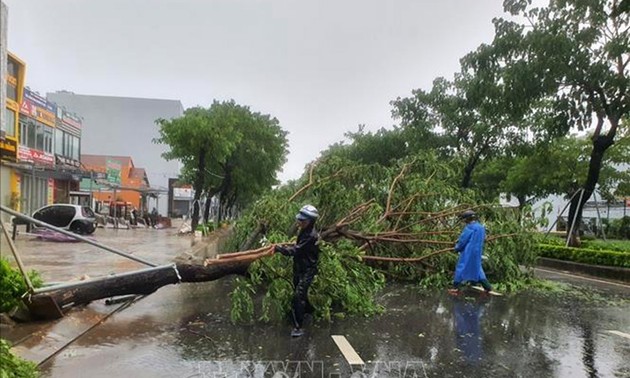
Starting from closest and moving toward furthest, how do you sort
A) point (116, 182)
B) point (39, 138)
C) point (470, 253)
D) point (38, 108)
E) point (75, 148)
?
point (470, 253), point (38, 108), point (39, 138), point (116, 182), point (75, 148)

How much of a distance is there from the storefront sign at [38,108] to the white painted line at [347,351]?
27.6m

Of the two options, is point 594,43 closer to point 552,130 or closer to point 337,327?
point 552,130

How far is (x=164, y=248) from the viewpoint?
19.3 metres

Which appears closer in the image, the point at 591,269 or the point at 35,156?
the point at 591,269

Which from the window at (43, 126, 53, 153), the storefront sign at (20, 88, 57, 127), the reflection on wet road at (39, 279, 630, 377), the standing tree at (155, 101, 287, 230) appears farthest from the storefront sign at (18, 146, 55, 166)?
the reflection on wet road at (39, 279, 630, 377)

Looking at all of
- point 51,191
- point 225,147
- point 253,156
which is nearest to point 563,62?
point 225,147

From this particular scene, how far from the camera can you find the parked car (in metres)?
23.6

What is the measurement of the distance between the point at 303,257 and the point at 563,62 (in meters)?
10.4

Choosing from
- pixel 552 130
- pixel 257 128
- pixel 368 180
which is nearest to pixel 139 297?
pixel 368 180

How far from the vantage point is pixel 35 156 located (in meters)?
30.2

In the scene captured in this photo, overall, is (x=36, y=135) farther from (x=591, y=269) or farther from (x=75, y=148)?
(x=591, y=269)

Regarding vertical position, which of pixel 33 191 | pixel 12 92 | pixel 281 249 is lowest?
pixel 281 249

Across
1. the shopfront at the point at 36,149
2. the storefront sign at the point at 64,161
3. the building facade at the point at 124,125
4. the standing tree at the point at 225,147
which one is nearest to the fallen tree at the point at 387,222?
the standing tree at the point at 225,147

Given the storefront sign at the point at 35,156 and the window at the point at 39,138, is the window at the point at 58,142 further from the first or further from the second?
the window at the point at 39,138
